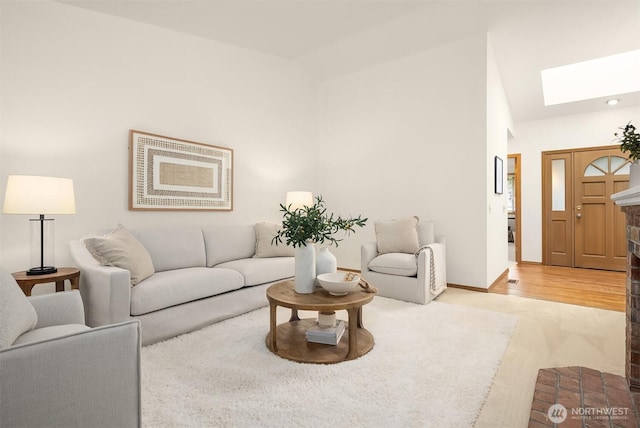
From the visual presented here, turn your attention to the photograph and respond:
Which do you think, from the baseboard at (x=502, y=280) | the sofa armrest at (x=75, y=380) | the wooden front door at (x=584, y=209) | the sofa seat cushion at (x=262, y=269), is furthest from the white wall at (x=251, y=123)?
the sofa armrest at (x=75, y=380)

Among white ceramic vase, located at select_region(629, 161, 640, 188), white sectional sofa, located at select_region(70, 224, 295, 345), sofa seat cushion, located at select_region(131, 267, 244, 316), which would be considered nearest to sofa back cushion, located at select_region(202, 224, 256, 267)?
white sectional sofa, located at select_region(70, 224, 295, 345)

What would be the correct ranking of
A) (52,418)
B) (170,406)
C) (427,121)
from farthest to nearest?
(427,121) → (170,406) → (52,418)

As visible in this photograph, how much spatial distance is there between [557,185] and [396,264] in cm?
414

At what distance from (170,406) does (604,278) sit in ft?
19.0

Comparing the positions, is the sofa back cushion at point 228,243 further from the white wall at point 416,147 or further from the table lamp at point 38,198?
the white wall at point 416,147

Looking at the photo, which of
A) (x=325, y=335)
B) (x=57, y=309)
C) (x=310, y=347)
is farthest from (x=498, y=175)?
(x=57, y=309)

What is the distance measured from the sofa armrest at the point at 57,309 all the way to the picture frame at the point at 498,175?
14.9ft

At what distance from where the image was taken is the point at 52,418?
3.23 ft

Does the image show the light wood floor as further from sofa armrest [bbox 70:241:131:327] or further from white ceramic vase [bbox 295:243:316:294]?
sofa armrest [bbox 70:241:131:327]

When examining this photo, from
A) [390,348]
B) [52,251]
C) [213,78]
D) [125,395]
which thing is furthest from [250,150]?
[125,395]

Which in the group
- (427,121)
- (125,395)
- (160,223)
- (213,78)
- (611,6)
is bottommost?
(125,395)

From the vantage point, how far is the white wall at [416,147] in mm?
3969

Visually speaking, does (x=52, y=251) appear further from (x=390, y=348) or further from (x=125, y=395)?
(x=390, y=348)

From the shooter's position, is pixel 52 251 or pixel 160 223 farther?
pixel 160 223
